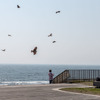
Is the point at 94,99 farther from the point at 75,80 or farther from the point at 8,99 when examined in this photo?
the point at 75,80

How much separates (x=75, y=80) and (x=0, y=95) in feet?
47.7

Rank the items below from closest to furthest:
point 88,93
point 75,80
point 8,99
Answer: point 8,99, point 88,93, point 75,80

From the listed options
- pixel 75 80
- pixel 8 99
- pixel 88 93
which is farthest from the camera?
pixel 75 80

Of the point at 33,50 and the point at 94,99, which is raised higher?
the point at 33,50

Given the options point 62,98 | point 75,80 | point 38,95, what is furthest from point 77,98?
point 75,80

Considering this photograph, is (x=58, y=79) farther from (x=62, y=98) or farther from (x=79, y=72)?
(x=62, y=98)

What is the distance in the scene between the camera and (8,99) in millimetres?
19750

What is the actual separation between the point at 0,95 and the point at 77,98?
4757 millimetres

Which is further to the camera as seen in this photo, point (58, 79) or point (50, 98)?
point (58, 79)

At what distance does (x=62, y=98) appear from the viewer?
20625 millimetres

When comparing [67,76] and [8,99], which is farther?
[67,76]

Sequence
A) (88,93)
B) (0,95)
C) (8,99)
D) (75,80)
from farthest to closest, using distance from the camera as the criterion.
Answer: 1. (75,80)
2. (88,93)
3. (0,95)
4. (8,99)

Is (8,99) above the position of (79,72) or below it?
below

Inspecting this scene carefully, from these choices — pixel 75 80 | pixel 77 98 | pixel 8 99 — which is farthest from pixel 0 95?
pixel 75 80
